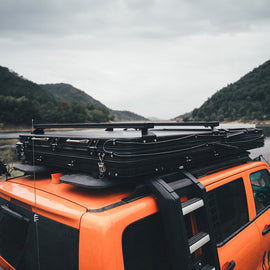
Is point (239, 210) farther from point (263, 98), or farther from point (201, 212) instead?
point (263, 98)

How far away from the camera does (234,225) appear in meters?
2.04

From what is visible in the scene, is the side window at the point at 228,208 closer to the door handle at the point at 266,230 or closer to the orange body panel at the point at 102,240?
the door handle at the point at 266,230

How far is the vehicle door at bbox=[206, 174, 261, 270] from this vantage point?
72.5 inches

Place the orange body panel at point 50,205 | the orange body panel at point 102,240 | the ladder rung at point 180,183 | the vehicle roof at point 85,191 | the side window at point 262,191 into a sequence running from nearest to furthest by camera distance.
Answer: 1. the orange body panel at point 102,240
2. the orange body panel at point 50,205
3. the vehicle roof at point 85,191
4. the ladder rung at point 180,183
5. the side window at point 262,191

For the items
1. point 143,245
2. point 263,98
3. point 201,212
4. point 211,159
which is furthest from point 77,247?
point 263,98

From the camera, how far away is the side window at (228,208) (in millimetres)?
1855

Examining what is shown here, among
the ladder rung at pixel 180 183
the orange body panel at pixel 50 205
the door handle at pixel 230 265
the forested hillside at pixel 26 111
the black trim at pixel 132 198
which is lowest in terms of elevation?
the door handle at pixel 230 265

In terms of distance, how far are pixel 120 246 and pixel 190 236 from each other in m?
0.64

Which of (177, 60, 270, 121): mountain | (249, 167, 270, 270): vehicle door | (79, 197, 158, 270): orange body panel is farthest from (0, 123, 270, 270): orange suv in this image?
(177, 60, 270, 121): mountain

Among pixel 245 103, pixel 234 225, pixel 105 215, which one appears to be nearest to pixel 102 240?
pixel 105 215

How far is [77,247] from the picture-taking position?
4.14ft

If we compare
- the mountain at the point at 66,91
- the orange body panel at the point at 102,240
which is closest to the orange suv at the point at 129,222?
the orange body panel at the point at 102,240

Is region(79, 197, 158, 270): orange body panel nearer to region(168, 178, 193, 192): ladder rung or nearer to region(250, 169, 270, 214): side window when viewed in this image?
region(168, 178, 193, 192): ladder rung

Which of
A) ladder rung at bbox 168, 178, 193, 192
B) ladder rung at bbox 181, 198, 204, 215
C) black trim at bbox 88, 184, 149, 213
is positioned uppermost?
ladder rung at bbox 168, 178, 193, 192
